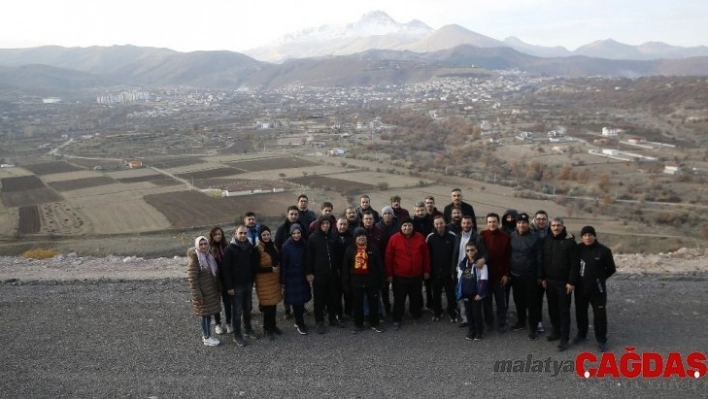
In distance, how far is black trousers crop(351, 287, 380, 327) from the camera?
21.8 feet

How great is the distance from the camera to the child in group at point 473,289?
6.29 meters

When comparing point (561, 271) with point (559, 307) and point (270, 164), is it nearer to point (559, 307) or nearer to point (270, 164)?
point (559, 307)

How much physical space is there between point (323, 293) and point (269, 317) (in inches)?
29.0

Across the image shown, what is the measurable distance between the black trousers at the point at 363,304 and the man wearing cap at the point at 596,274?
7.80 ft

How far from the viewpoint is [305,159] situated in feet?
203

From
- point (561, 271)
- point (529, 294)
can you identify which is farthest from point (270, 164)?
point (561, 271)

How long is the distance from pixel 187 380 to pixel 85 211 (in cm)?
3692

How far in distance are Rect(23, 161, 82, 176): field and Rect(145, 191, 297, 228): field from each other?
1988cm

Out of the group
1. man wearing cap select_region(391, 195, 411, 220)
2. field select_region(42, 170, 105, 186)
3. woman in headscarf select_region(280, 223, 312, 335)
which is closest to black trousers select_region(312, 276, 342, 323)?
woman in headscarf select_region(280, 223, 312, 335)

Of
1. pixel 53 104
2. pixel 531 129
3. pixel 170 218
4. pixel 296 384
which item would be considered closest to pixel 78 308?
pixel 296 384

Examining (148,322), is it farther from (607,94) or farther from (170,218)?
(607,94)

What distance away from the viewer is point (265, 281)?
21.5 feet

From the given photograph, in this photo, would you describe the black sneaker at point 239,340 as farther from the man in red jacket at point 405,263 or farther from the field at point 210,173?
the field at point 210,173

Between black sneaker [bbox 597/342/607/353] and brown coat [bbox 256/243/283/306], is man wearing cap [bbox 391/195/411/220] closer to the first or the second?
brown coat [bbox 256/243/283/306]
